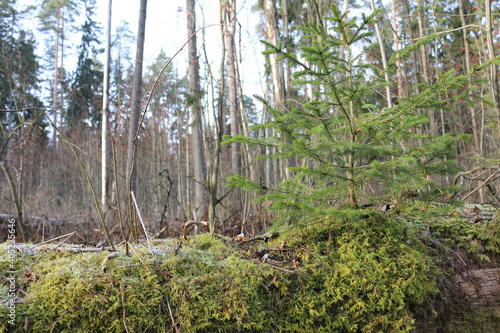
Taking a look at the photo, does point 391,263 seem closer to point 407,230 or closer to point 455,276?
point 407,230

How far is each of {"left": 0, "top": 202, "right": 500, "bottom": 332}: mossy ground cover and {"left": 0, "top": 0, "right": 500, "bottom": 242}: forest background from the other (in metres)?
0.29

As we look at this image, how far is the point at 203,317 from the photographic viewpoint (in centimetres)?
153

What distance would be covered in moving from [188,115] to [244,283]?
35.1 ft

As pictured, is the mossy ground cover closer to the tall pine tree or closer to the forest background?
the forest background

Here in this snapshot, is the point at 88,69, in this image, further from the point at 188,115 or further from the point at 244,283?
the point at 244,283

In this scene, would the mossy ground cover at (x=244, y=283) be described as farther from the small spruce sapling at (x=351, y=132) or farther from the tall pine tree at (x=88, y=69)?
the tall pine tree at (x=88, y=69)

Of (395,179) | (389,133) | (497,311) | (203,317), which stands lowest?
(497,311)

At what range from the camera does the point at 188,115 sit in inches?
467

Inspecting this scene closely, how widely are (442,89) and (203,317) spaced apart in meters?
1.88

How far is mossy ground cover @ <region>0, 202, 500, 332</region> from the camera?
147 cm

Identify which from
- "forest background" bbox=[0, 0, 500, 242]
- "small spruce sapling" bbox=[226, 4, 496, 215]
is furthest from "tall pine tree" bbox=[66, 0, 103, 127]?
"small spruce sapling" bbox=[226, 4, 496, 215]

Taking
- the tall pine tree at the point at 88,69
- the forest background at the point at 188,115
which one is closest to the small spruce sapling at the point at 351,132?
the forest background at the point at 188,115

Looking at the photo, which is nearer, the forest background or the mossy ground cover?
the mossy ground cover

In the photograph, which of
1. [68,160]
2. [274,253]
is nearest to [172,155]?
[68,160]
